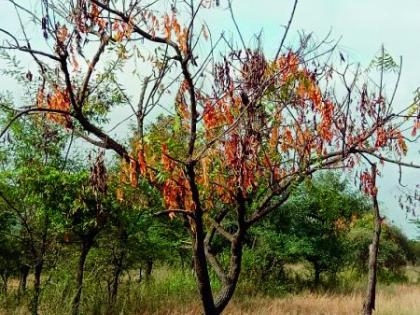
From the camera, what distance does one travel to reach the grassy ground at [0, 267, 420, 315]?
10102mm

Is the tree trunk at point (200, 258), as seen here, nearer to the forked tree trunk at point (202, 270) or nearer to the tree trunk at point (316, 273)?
the forked tree trunk at point (202, 270)

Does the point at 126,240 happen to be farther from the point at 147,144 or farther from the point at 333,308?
the point at 147,144

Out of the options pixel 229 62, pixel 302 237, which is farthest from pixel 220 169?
pixel 302 237

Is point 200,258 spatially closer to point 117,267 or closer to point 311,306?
point 117,267

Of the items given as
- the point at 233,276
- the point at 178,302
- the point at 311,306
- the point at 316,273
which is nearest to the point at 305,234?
the point at 316,273

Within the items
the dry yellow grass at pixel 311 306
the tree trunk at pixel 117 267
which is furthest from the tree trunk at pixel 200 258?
the dry yellow grass at pixel 311 306

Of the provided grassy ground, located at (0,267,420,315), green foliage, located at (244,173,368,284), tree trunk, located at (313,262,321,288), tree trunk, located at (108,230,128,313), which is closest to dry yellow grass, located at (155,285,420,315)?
grassy ground, located at (0,267,420,315)

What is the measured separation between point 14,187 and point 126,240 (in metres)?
2.31

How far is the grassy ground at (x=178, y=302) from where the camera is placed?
33.1ft

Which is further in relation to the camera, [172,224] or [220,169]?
[172,224]

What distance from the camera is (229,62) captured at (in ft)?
19.3

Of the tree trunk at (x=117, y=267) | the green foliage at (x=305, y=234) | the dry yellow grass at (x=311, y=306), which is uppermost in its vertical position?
the green foliage at (x=305, y=234)

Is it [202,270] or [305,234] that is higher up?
[305,234]

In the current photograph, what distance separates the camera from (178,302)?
491 inches
